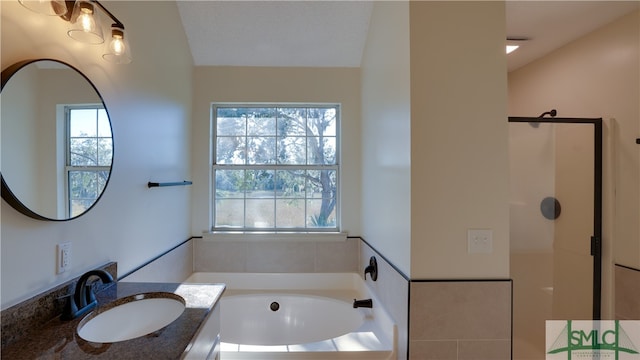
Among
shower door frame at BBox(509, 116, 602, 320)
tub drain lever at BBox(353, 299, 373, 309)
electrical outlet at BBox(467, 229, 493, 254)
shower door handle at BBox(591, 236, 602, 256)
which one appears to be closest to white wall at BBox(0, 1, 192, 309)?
tub drain lever at BBox(353, 299, 373, 309)

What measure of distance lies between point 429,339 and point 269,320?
1.36 m

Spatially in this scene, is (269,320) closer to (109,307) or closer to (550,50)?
(109,307)

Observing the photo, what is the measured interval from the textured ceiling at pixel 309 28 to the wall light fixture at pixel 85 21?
0.99 m

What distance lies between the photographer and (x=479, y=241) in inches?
52.3

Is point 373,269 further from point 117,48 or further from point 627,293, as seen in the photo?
point 117,48

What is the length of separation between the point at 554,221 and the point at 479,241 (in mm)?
1110

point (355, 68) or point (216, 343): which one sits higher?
point (355, 68)

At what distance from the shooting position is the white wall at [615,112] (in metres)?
1.74

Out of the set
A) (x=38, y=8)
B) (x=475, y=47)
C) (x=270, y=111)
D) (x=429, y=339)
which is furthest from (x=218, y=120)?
(x=429, y=339)

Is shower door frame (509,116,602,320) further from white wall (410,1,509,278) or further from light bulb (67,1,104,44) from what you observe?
light bulb (67,1,104,44)

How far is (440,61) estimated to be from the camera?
4.37 ft

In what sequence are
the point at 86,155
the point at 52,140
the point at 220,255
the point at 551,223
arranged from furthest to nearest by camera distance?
the point at 220,255
the point at 551,223
the point at 86,155
the point at 52,140

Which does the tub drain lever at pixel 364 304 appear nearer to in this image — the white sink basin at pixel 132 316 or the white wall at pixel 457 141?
the white wall at pixel 457 141

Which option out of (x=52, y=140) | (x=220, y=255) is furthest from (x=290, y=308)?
(x=52, y=140)
